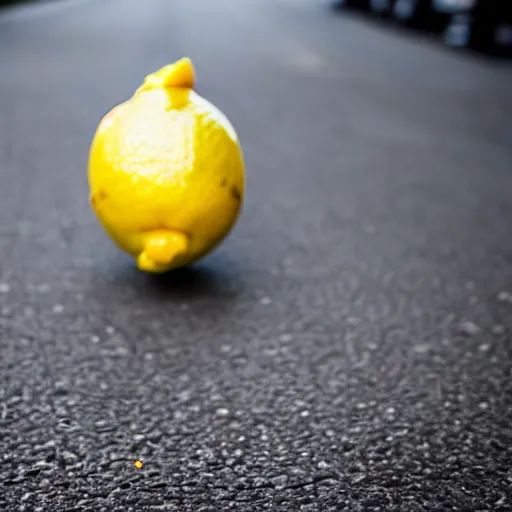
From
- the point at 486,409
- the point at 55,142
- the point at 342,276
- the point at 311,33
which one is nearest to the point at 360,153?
the point at 55,142

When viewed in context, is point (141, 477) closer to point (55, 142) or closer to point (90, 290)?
point (90, 290)

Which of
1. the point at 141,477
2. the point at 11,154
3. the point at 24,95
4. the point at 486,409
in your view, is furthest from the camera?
the point at 24,95

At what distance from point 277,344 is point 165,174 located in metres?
0.51

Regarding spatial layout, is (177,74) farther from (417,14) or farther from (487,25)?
(417,14)

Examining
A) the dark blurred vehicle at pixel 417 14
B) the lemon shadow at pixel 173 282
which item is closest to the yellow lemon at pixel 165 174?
the lemon shadow at pixel 173 282

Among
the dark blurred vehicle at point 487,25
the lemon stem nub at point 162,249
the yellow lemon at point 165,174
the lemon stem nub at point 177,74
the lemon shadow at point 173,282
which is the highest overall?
the lemon stem nub at point 177,74

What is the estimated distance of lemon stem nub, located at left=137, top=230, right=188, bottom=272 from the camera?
1996 millimetres

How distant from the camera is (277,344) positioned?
194 centimetres

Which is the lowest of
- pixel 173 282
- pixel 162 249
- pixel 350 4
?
pixel 350 4

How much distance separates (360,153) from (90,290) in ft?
8.23

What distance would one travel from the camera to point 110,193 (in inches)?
80.2

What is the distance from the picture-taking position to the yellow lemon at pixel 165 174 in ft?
6.56

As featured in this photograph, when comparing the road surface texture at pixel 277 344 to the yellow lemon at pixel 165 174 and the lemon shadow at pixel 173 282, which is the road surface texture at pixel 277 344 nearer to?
the lemon shadow at pixel 173 282

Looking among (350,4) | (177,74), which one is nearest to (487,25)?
(177,74)
